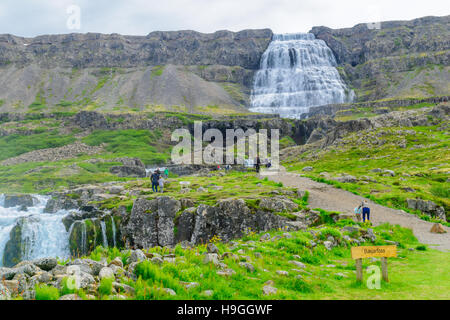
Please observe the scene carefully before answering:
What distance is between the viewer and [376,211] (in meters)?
25.7

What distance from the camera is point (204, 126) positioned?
159 meters

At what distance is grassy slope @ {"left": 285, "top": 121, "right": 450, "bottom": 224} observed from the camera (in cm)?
3124

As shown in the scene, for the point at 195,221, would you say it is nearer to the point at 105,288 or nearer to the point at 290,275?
the point at 290,275

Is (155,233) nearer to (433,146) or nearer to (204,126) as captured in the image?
(433,146)

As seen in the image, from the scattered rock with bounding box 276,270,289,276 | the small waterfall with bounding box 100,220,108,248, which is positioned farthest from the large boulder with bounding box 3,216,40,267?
the scattered rock with bounding box 276,270,289,276

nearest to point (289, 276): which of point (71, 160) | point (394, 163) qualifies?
point (394, 163)

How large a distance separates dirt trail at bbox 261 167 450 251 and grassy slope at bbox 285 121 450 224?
1.55 m

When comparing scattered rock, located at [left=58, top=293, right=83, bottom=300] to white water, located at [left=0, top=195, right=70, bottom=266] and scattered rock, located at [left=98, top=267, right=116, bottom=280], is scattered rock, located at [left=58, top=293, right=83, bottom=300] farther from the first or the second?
white water, located at [left=0, top=195, right=70, bottom=266]

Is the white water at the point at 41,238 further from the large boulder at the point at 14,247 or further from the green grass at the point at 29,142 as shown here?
the green grass at the point at 29,142

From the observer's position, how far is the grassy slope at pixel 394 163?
31.2m

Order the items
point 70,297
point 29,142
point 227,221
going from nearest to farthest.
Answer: point 70,297
point 227,221
point 29,142

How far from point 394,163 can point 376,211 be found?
100 feet
